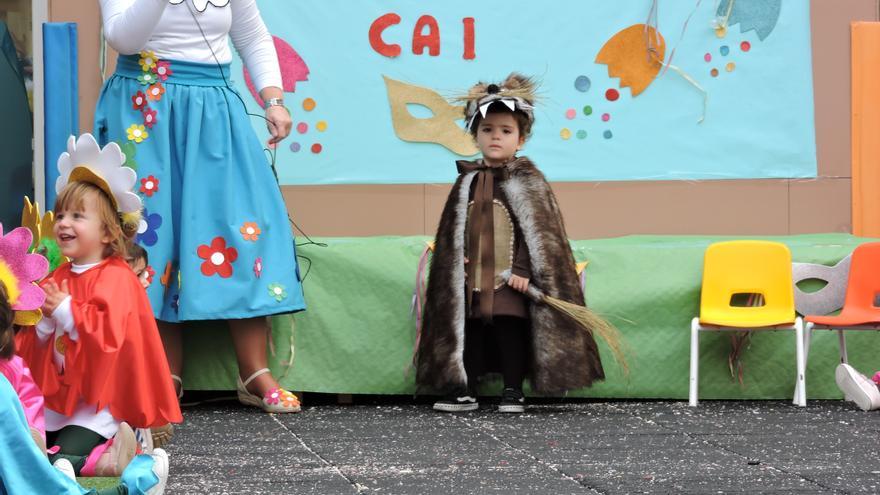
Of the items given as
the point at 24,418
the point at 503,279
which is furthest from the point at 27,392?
the point at 503,279

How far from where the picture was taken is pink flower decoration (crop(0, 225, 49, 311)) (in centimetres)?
306

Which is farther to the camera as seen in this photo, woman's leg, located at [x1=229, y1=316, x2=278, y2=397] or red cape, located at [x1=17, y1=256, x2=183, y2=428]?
woman's leg, located at [x1=229, y1=316, x2=278, y2=397]

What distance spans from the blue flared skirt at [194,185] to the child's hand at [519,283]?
0.79 m

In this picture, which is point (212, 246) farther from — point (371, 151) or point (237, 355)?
point (371, 151)

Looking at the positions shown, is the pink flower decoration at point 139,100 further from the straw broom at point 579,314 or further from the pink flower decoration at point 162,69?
the straw broom at point 579,314

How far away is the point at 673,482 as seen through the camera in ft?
11.0

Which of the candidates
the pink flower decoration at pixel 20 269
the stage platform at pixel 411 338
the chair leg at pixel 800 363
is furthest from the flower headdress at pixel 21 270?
the chair leg at pixel 800 363

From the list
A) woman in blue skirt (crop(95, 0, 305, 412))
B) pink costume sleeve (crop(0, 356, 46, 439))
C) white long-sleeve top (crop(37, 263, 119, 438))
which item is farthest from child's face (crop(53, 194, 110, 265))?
woman in blue skirt (crop(95, 0, 305, 412))

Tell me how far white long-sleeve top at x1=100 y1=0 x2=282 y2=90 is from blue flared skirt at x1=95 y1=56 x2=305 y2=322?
0.06m

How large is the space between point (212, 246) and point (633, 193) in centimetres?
232

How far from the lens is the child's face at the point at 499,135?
15.6ft

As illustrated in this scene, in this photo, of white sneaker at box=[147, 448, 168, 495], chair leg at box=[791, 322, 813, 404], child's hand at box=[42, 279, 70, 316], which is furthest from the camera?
chair leg at box=[791, 322, 813, 404]

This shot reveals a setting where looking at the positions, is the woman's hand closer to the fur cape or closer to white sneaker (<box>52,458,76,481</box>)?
the fur cape

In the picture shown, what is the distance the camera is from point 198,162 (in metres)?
4.51
